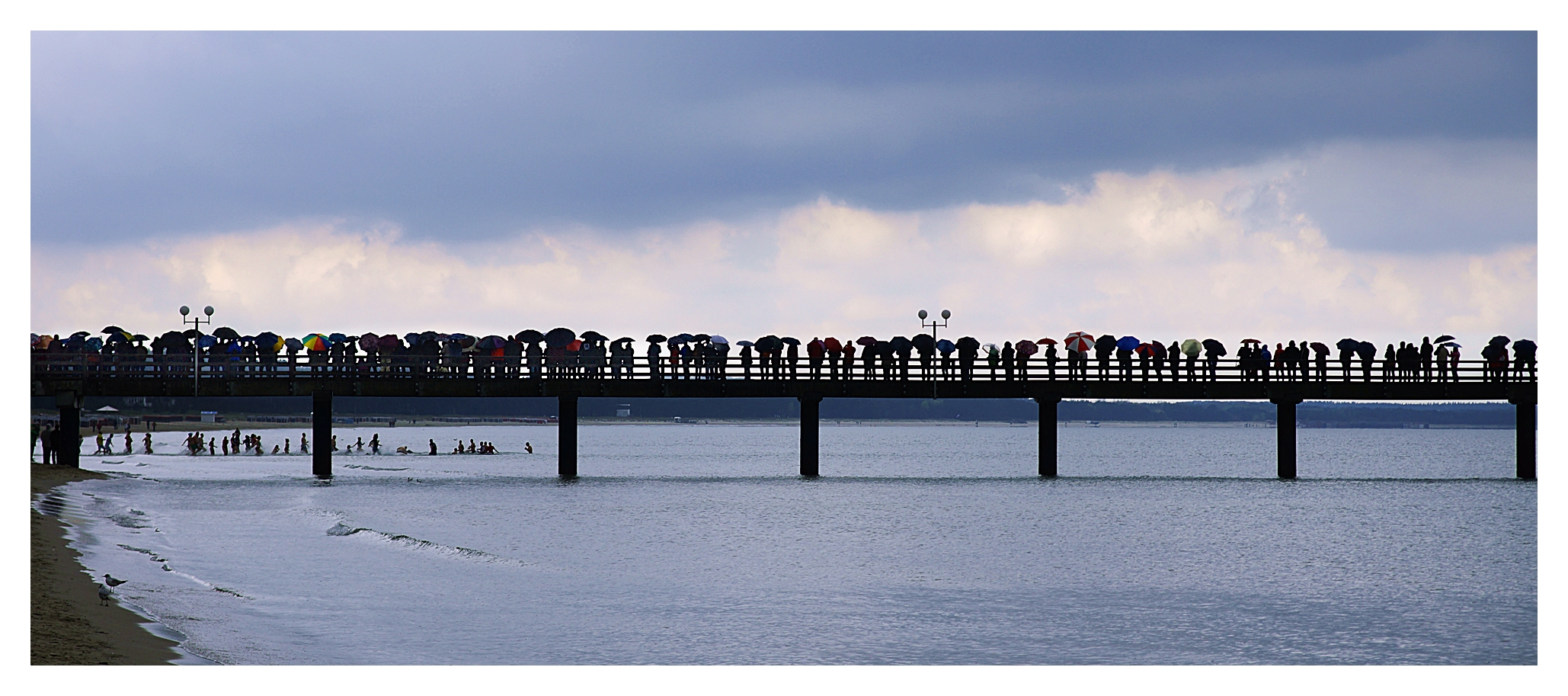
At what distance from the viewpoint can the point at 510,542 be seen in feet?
90.9

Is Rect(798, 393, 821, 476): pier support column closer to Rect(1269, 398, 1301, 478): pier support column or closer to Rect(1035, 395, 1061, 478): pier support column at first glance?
Rect(1035, 395, 1061, 478): pier support column

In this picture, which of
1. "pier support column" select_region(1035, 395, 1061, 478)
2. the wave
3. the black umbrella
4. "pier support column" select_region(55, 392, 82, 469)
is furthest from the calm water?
the black umbrella

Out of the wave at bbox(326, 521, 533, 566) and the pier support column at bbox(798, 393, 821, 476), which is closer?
the wave at bbox(326, 521, 533, 566)

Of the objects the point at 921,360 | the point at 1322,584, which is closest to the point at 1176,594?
the point at 1322,584

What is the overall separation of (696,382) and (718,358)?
974mm

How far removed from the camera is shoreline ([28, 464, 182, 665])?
12133 mm

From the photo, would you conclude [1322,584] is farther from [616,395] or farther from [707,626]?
[616,395]

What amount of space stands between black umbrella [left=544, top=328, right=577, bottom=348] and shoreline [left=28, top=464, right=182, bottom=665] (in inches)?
787

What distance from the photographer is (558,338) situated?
129ft

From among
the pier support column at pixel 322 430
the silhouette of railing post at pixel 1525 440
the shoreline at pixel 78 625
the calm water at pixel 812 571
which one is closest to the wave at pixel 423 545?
the calm water at pixel 812 571

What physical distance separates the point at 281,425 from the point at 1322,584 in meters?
190

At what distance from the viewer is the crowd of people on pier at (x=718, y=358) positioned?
38.3 m

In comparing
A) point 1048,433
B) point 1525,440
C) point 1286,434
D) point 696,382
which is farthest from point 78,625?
point 1525,440

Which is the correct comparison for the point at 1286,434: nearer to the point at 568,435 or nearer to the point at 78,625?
the point at 568,435
